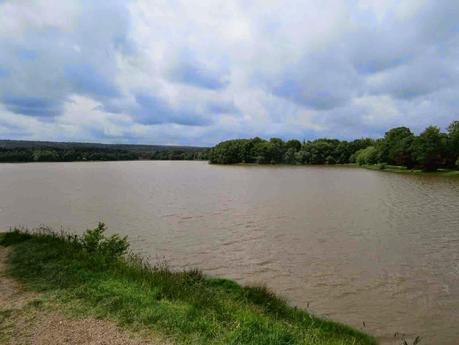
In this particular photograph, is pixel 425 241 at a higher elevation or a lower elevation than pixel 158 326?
lower

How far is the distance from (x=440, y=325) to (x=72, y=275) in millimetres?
8637

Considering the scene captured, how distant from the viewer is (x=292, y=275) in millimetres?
13695

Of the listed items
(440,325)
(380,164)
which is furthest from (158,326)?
(380,164)

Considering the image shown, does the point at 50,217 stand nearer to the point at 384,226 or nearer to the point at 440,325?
the point at 384,226

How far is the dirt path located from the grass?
30 cm

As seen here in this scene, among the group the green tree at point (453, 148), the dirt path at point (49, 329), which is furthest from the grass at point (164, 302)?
the green tree at point (453, 148)

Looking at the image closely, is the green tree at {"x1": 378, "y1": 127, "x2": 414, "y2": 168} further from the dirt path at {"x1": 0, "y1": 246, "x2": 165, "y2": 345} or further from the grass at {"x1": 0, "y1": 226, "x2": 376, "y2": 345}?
the dirt path at {"x1": 0, "y1": 246, "x2": 165, "y2": 345}

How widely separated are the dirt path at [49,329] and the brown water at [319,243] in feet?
20.1

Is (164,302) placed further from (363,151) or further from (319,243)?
(363,151)

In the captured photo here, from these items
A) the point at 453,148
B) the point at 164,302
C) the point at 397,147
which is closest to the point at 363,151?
the point at 397,147

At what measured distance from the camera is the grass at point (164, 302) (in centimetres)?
606

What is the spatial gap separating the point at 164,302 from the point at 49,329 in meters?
1.85

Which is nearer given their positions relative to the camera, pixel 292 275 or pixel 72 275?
pixel 72 275

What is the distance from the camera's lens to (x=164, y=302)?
23.1ft
